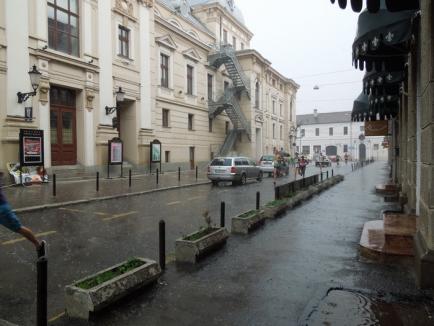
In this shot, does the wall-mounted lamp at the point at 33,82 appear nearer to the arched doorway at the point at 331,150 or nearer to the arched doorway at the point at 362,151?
the arched doorway at the point at 362,151

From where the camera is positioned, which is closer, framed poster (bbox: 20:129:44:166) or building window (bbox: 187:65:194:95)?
framed poster (bbox: 20:129:44:166)

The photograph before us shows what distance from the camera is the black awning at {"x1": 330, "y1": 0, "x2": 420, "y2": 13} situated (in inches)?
206

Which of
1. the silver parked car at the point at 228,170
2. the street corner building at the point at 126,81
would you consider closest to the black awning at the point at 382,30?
the silver parked car at the point at 228,170

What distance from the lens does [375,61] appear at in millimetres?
8391

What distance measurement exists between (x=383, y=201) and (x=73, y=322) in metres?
12.8

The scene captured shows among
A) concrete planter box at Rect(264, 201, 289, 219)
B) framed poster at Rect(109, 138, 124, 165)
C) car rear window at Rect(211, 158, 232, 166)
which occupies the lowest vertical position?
concrete planter box at Rect(264, 201, 289, 219)

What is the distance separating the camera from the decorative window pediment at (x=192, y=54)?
32722mm

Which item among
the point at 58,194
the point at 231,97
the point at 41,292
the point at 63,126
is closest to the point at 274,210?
the point at 41,292

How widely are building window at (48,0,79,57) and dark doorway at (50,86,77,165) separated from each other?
238cm

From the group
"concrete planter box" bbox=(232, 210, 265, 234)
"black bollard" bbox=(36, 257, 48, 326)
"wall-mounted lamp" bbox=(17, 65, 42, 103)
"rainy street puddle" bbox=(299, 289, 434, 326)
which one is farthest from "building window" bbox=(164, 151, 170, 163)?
"black bollard" bbox=(36, 257, 48, 326)

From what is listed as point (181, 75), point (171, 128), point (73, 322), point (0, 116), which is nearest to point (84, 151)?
point (0, 116)

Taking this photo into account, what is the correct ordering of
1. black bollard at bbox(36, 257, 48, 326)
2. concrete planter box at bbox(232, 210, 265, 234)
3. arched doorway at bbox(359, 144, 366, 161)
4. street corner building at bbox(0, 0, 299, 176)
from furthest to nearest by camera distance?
arched doorway at bbox(359, 144, 366, 161)
street corner building at bbox(0, 0, 299, 176)
concrete planter box at bbox(232, 210, 265, 234)
black bollard at bbox(36, 257, 48, 326)

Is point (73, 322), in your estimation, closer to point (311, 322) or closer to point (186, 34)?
point (311, 322)

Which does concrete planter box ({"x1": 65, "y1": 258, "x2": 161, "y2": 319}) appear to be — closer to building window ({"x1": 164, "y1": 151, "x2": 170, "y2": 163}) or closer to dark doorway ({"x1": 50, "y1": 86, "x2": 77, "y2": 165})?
dark doorway ({"x1": 50, "y1": 86, "x2": 77, "y2": 165})
